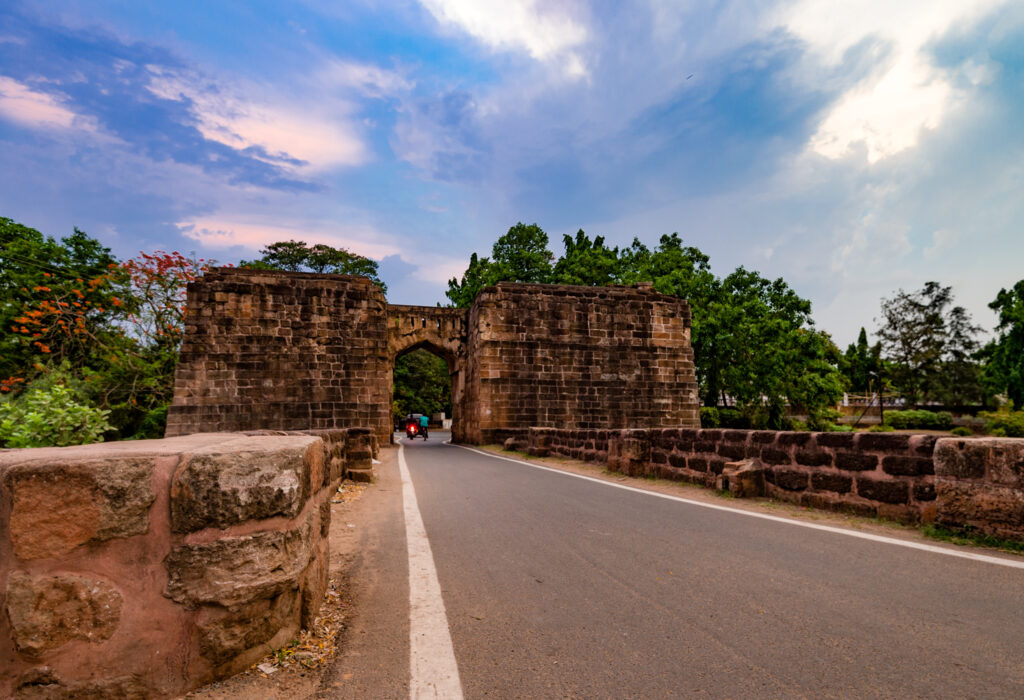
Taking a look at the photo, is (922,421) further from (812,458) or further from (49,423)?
(49,423)

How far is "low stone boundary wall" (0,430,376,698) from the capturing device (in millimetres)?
1956

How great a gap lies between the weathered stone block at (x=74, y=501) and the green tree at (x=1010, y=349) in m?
48.2

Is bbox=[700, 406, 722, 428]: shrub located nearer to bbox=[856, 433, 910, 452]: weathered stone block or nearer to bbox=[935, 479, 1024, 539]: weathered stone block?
bbox=[856, 433, 910, 452]: weathered stone block

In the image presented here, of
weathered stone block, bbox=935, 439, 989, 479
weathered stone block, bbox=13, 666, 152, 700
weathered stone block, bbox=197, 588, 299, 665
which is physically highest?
weathered stone block, bbox=935, 439, 989, 479

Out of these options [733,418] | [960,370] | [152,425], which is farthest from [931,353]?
[152,425]

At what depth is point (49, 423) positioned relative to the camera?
8.46 meters

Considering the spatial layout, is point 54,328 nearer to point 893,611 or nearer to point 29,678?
point 29,678

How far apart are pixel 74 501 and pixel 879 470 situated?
6471mm

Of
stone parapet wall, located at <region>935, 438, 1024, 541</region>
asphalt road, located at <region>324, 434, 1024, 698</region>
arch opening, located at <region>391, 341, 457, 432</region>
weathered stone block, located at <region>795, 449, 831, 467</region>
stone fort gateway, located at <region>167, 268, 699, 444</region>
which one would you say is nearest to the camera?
asphalt road, located at <region>324, 434, 1024, 698</region>

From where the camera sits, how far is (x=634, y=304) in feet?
79.3

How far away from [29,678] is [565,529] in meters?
4.01

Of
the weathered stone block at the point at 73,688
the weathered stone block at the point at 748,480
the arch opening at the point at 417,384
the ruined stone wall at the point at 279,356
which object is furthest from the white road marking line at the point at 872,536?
the arch opening at the point at 417,384

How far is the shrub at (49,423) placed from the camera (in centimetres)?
824

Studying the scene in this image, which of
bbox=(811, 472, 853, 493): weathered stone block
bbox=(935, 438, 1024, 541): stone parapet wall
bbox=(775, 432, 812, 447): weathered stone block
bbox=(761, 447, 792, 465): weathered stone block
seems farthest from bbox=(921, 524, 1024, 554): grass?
bbox=(761, 447, 792, 465): weathered stone block
